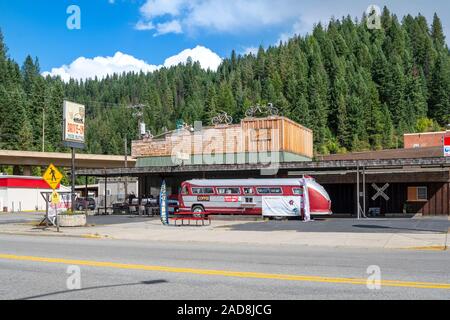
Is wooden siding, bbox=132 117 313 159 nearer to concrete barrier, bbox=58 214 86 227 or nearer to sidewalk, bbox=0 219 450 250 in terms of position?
sidewalk, bbox=0 219 450 250

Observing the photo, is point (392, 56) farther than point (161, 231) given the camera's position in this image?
Yes

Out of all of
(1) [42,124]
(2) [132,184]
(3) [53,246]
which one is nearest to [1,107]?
(1) [42,124]

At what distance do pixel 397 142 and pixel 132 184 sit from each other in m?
89.7

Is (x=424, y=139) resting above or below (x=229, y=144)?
above

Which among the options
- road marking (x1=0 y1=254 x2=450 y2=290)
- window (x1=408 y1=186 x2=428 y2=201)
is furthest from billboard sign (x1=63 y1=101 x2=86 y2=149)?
window (x1=408 y1=186 x2=428 y2=201)

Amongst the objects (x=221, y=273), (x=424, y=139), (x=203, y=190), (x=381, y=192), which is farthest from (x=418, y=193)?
(x=424, y=139)

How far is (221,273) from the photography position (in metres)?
12.2

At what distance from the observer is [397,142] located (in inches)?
5640

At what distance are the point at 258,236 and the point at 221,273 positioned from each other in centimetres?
1220

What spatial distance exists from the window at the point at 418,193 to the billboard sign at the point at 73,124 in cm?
2449

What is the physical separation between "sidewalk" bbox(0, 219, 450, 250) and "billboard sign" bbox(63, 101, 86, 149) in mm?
6159

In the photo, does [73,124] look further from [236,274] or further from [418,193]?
[418,193]
